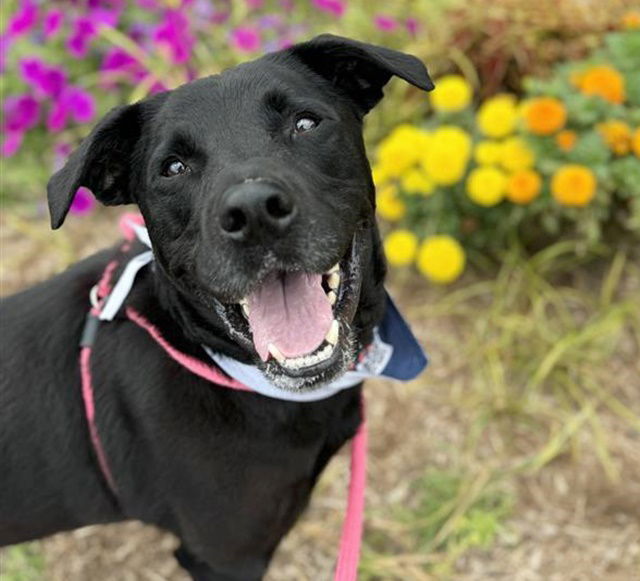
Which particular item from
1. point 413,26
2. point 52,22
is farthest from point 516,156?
point 52,22

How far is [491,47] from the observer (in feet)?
12.8

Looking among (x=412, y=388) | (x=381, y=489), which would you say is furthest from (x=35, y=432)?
(x=412, y=388)

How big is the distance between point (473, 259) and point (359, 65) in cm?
188

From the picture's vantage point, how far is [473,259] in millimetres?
3846

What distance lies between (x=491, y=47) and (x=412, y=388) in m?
1.75

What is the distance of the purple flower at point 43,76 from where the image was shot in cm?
419

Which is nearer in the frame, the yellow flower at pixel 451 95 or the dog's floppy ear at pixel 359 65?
the dog's floppy ear at pixel 359 65

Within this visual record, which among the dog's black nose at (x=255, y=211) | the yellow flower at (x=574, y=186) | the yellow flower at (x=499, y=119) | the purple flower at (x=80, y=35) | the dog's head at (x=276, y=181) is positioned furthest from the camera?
the purple flower at (x=80, y=35)

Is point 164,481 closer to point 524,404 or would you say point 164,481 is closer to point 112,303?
point 112,303

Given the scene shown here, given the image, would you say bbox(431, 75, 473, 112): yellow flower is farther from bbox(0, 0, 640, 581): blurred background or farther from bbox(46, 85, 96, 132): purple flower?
bbox(46, 85, 96, 132): purple flower

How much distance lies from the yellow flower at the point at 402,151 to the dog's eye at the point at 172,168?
1.69m

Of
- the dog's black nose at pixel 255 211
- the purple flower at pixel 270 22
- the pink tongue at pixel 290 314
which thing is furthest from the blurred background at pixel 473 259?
the dog's black nose at pixel 255 211

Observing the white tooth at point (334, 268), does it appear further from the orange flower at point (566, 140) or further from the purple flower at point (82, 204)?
the purple flower at point (82, 204)

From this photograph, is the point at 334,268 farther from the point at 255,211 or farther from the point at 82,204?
the point at 82,204
